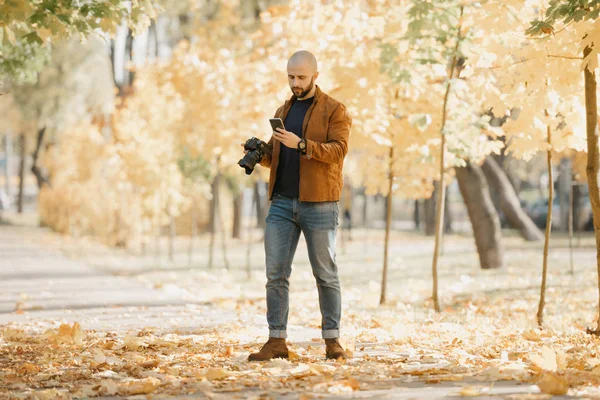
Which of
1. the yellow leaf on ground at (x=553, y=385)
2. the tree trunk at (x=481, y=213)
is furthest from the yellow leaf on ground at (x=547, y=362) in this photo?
the tree trunk at (x=481, y=213)

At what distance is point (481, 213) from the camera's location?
16.1 m

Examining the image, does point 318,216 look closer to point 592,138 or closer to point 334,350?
point 334,350

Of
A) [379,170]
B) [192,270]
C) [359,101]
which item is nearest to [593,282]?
[379,170]

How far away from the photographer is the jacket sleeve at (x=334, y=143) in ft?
18.1

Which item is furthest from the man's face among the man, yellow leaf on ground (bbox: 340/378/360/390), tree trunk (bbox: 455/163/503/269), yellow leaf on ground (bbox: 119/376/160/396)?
tree trunk (bbox: 455/163/503/269)

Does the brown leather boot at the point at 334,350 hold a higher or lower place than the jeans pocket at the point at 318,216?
lower

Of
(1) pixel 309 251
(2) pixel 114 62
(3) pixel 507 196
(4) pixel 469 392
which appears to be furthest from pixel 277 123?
(2) pixel 114 62

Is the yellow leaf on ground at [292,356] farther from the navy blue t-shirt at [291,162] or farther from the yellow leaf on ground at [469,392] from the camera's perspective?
the yellow leaf on ground at [469,392]

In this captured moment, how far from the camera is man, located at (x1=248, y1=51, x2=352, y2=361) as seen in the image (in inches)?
226

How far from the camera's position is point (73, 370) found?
5633 mm

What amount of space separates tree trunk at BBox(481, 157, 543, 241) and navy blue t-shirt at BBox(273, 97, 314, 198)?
39.9ft

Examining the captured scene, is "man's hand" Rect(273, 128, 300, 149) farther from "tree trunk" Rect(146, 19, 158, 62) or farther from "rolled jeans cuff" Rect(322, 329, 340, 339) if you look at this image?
"tree trunk" Rect(146, 19, 158, 62)

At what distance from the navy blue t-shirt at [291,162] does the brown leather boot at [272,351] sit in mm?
995

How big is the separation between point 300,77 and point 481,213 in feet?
35.9
